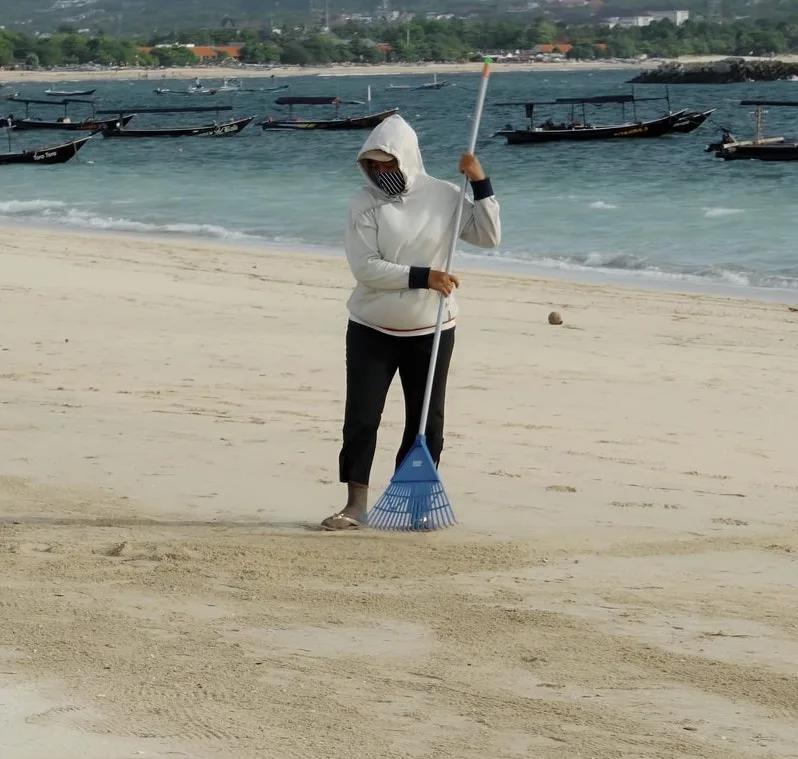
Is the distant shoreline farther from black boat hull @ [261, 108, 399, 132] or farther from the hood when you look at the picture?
the hood

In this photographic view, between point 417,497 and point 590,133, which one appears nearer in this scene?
point 417,497

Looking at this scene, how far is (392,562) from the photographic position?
15.3 feet

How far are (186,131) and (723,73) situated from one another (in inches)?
2887

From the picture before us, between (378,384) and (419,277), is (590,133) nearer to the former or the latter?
(378,384)

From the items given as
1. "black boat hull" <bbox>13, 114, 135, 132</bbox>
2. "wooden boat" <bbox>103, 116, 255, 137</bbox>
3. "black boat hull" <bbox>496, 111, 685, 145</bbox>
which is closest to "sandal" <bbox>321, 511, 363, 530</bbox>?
"black boat hull" <bbox>496, 111, 685, 145</bbox>

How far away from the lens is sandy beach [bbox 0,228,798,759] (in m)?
3.34

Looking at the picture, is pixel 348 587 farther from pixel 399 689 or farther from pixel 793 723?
pixel 793 723

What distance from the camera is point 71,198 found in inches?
1005

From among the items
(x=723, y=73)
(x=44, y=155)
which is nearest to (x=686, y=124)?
(x=44, y=155)

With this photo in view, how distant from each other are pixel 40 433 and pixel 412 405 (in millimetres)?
2274

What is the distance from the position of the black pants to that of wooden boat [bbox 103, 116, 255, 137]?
136 feet

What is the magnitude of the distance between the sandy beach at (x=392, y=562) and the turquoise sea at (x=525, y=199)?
6.78 metres

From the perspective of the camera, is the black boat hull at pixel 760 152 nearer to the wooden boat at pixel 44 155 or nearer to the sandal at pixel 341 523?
the wooden boat at pixel 44 155

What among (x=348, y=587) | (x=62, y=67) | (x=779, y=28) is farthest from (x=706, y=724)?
(x=779, y=28)
